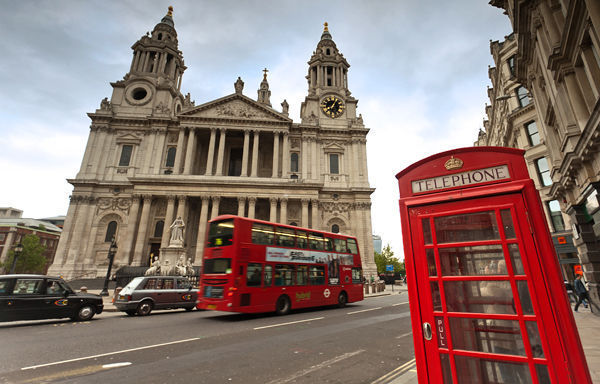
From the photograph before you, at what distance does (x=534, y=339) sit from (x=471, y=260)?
2.76 feet

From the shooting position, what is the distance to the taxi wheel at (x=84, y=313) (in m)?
10.2

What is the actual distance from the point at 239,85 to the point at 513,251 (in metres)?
39.6

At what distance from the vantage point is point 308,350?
625cm

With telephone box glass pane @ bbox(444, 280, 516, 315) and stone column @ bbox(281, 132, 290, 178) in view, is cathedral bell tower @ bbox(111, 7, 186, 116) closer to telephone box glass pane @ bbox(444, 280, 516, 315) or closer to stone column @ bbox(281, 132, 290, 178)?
stone column @ bbox(281, 132, 290, 178)

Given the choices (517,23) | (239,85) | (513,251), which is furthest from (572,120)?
(239,85)

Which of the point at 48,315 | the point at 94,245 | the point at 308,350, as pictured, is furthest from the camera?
the point at 94,245

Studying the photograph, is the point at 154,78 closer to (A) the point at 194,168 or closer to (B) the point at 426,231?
(A) the point at 194,168

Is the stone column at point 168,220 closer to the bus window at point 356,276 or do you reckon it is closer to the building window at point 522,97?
the bus window at point 356,276

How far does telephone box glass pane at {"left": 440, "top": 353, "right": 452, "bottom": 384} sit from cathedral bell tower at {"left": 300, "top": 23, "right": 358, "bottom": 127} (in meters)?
37.7

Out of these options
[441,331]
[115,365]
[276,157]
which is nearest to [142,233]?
[276,157]

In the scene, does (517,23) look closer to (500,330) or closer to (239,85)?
(500,330)

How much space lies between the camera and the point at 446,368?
2955 millimetres

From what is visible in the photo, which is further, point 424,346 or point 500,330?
point 424,346

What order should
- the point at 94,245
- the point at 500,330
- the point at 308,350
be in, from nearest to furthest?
the point at 500,330, the point at 308,350, the point at 94,245
